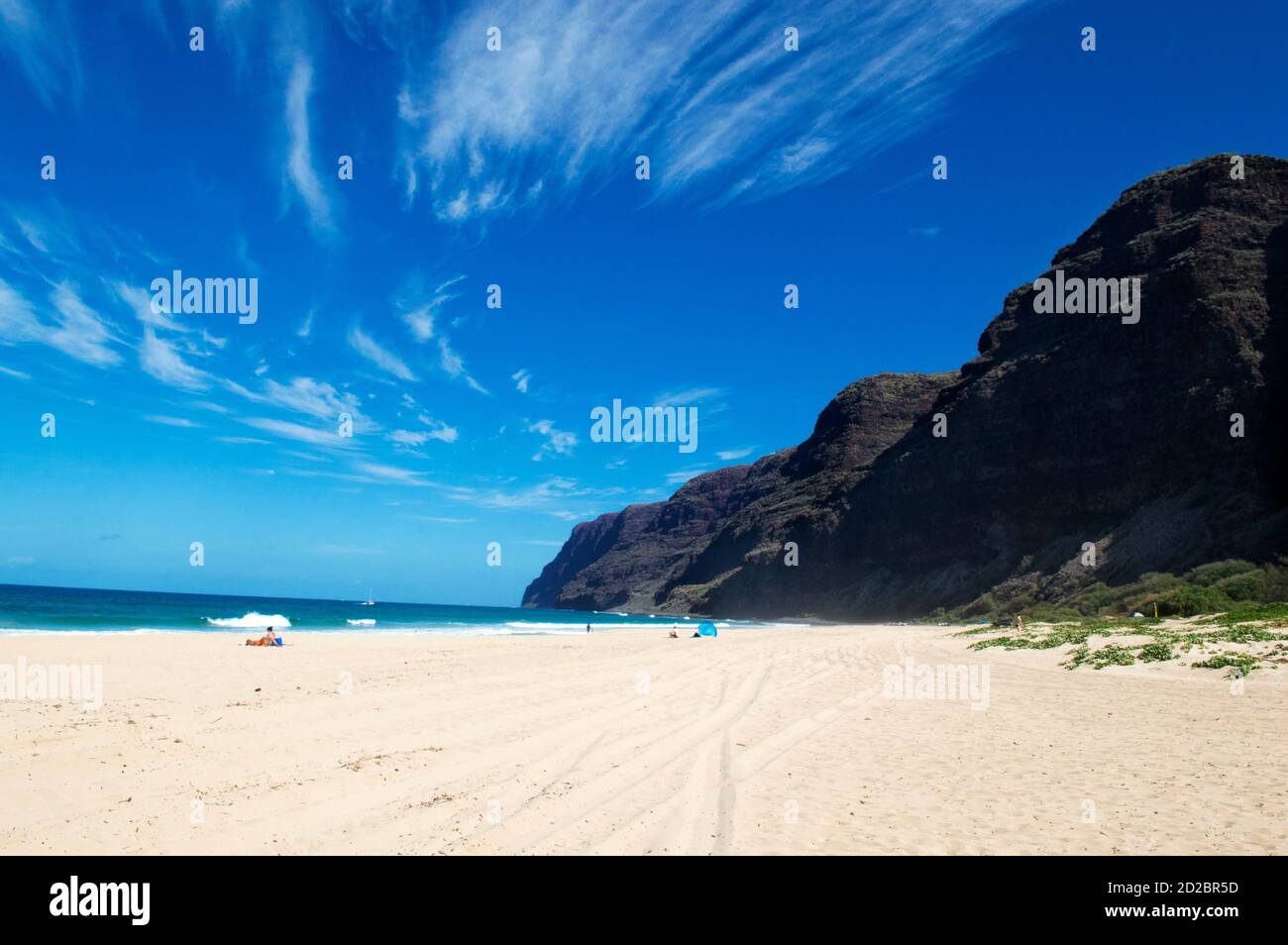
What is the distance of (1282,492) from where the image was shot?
50.2m

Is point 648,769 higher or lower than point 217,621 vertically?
higher

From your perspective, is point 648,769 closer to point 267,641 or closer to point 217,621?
point 267,641

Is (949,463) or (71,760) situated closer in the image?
(71,760)

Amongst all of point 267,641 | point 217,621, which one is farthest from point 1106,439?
point 217,621

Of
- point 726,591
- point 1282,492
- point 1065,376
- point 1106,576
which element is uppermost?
point 1065,376

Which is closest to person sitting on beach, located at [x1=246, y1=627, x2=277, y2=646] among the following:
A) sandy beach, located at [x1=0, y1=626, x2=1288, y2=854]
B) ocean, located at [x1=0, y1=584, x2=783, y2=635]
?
sandy beach, located at [x1=0, y1=626, x2=1288, y2=854]

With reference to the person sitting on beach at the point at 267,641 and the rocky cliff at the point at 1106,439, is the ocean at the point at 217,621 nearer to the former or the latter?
the person sitting on beach at the point at 267,641

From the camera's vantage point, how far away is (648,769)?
8523 mm

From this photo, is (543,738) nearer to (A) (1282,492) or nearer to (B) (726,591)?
(A) (1282,492)

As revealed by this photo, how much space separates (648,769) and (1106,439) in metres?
74.8

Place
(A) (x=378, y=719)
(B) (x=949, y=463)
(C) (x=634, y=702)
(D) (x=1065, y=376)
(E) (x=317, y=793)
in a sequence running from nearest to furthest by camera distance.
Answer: (E) (x=317, y=793), (A) (x=378, y=719), (C) (x=634, y=702), (D) (x=1065, y=376), (B) (x=949, y=463)

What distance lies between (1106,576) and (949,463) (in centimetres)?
3351
